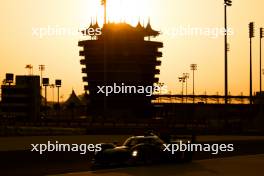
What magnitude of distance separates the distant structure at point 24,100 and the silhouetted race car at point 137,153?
96.1 metres

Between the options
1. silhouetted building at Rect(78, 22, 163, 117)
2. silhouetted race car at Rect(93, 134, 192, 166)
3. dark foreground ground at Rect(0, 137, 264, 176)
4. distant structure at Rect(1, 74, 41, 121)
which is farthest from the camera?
silhouetted building at Rect(78, 22, 163, 117)

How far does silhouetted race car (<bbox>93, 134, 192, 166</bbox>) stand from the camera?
25.7 meters

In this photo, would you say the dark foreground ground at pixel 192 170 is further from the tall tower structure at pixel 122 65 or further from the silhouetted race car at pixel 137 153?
the tall tower structure at pixel 122 65

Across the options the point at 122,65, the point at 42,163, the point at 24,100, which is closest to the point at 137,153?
the point at 42,163

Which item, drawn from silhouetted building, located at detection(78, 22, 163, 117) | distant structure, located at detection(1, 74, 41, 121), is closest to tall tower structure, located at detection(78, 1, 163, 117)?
silhouetted building, located at detection(78, 22, 163, 117)

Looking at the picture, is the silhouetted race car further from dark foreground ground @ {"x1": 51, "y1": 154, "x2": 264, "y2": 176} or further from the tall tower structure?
the tall tower structure

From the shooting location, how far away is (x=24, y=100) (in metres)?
124

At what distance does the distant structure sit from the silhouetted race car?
9607 centimetres

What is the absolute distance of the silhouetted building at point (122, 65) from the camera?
571 ft

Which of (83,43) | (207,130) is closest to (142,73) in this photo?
(83,43)

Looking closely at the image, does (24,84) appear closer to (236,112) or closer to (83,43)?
(83,43)

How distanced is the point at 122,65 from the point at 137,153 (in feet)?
504

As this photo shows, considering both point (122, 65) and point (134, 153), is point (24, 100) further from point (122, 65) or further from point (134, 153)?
point (134, 153)

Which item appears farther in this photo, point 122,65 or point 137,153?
point 122,65
